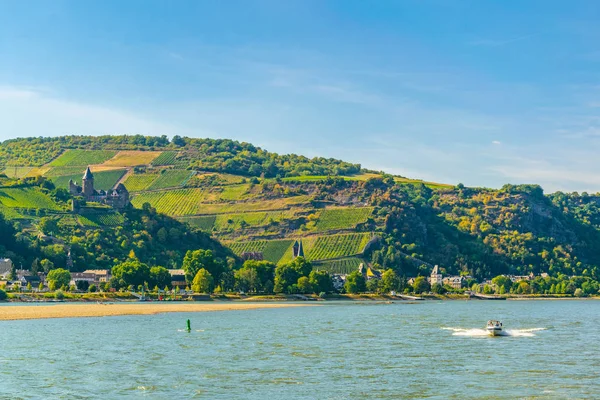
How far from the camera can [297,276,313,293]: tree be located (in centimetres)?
18588

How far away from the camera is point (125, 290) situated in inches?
6609

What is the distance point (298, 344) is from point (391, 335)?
1312 centimetres

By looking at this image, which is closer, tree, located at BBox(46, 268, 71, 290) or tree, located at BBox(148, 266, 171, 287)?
tree, located at BBox(46, 268, 71, 290)

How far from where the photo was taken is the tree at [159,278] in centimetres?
17700

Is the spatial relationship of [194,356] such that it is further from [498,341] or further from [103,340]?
[498,341]

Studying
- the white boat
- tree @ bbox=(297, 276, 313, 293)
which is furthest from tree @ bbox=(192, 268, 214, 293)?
the white boat

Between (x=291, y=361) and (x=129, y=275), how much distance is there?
116558 mm

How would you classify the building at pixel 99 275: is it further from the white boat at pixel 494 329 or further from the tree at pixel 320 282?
the white boat at pixel 494 329

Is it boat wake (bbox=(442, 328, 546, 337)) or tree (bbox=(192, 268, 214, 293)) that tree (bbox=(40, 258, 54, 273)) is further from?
boat wake (bbox=(442, 328, 546, 337))

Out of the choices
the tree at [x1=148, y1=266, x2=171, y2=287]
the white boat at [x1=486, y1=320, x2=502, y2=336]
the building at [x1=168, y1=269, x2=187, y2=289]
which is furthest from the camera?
the building at [x1=168, y1=269, x2=187, y2=289]

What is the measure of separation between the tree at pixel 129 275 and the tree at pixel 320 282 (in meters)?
36.5

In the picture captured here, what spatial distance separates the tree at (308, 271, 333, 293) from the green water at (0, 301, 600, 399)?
3801 inches

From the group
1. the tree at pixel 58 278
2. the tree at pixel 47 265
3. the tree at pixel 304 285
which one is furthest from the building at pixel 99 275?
the tree at pixel 304 285

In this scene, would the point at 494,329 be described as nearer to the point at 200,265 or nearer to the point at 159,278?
the point at 159,278
